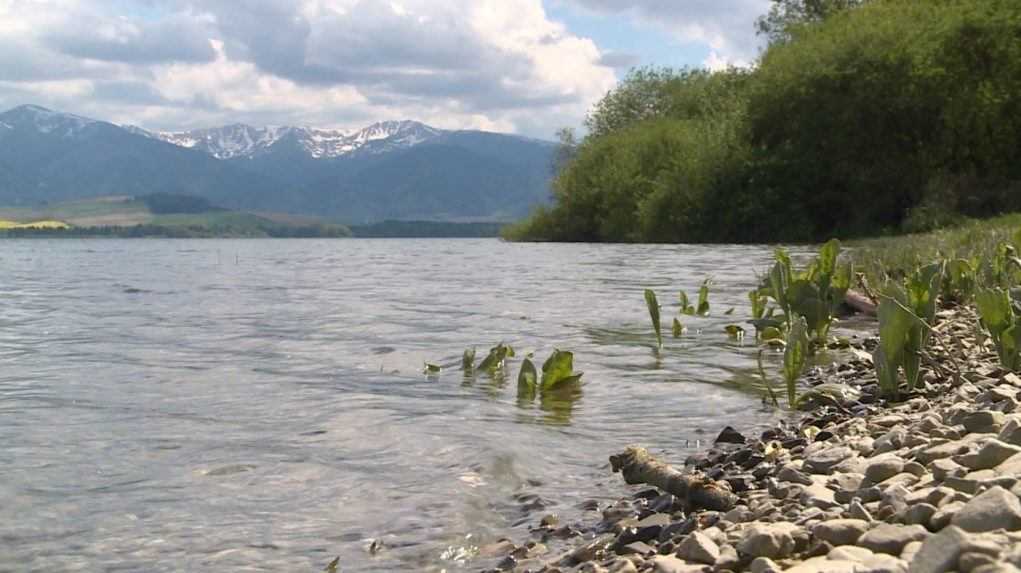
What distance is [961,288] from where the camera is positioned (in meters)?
11.6

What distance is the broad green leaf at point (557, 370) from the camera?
372 inches

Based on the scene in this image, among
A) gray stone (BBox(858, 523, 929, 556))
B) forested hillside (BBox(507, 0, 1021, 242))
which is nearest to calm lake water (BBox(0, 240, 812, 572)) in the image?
gray stone (BBox(858, 523, 929, 556))

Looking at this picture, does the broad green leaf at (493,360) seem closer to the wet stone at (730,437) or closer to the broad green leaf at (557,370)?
the broad green leaf at (557,370)

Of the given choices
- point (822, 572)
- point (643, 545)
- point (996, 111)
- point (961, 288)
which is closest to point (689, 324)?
point (961, 288)

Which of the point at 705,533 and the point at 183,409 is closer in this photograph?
the point at 705,533

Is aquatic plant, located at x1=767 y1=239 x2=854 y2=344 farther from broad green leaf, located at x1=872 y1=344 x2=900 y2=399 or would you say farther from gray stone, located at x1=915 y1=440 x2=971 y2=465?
gray stone, located at x1=915 y1=440 x2=971 y2=465

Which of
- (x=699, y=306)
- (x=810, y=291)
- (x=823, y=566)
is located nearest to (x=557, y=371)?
(x=810, y=291)

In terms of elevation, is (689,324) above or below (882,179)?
below

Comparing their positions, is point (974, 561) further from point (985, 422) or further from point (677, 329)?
point (677, 329)

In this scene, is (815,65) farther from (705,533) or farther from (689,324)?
(705,533)

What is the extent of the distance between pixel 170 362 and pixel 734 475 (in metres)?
8.29

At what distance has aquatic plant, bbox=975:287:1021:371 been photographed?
684 centimetres

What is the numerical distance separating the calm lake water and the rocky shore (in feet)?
1.81

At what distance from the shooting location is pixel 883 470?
14.4ft
